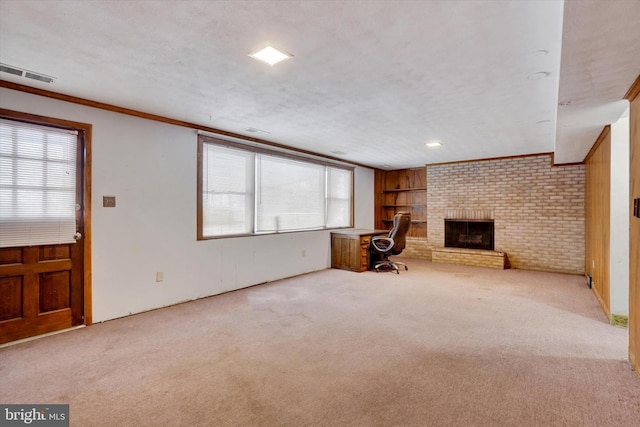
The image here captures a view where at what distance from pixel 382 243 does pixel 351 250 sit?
61 cm

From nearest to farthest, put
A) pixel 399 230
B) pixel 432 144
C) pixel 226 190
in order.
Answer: pixel 226 190, pixel 432 144, pixel 399 230

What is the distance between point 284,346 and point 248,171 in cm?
290

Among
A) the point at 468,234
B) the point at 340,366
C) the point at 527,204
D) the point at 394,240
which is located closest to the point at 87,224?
the point at 340,366

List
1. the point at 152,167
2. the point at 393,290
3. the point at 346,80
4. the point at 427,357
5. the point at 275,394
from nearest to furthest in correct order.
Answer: the point at 275,394 < the point at 427,357 < the point at 346,80 < the point at 152,167 < the point at 393,290

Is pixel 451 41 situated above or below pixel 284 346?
above

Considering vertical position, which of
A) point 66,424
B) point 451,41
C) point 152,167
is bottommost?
point 66,424

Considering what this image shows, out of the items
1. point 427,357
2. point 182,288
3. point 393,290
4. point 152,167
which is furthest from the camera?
point 393,290

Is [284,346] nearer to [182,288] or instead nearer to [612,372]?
[182,288]

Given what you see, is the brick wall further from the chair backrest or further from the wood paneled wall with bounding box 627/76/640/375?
the wood paneled wall with bounding box 627/76/640/375

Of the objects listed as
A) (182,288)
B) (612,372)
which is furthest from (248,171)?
(612,372)

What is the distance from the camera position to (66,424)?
172cm

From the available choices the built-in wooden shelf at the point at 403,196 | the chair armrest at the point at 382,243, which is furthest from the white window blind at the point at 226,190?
the built-in wooden shelf at the point at 403,196

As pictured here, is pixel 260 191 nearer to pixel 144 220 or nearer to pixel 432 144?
pixel 144 220

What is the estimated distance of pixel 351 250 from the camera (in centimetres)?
600
